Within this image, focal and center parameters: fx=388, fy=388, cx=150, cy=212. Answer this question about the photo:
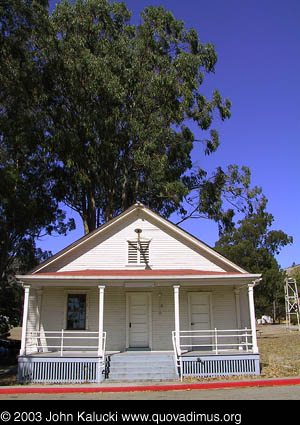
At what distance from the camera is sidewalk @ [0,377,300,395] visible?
1136 centimetres

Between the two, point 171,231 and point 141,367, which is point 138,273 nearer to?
point 171,231

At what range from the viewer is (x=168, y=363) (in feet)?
44.2

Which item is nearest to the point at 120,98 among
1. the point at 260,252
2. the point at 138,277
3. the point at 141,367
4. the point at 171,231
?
the point at 171,231

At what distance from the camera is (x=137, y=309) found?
15.7 m

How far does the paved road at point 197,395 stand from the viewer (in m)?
9.85

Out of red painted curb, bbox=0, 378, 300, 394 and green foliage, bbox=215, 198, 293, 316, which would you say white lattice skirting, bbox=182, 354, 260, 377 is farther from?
green foliage, bbox=215, 198, 293, 316

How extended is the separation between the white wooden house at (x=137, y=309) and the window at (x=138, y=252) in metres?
0.04

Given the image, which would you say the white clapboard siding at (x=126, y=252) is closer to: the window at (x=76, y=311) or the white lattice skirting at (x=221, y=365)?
the window at (x=76, y=311)

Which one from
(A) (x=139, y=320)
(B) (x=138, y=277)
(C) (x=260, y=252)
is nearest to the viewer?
(B) (x=138, y=277)

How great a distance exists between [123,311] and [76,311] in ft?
6.24

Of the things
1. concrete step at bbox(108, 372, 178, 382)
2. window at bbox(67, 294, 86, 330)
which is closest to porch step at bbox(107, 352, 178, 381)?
concrete step at bbox(108, 372, 178, 382)

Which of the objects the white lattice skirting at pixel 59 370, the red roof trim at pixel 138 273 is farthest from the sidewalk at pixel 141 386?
the red roof trim at pixel 138 273

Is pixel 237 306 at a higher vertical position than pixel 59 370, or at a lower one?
higher
